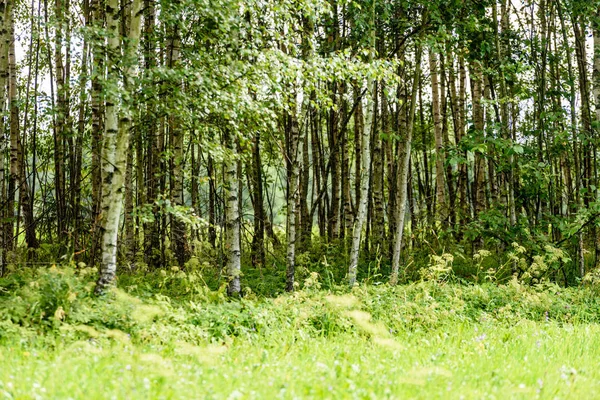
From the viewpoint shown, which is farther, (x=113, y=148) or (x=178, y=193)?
(x=178, y=193)

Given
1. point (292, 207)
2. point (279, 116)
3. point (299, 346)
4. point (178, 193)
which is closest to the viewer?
point (299, 346)

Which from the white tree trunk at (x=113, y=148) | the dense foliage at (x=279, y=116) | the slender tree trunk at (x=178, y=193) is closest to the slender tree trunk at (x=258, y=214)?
the dense foliage at (x=279, y=116)

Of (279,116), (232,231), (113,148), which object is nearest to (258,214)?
(279,116)

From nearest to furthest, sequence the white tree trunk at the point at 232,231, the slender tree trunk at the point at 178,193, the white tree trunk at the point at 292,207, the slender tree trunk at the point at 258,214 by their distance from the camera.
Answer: the white tree trunk at the point at 232,231
the white tree trunk at the point at 292,207
the slender tree trunk at the point at 178,193
the slender tree trunk at the point at 258,214

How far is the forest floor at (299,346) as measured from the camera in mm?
3928

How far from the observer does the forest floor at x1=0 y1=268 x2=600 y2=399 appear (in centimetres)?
393

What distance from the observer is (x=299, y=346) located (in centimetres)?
580

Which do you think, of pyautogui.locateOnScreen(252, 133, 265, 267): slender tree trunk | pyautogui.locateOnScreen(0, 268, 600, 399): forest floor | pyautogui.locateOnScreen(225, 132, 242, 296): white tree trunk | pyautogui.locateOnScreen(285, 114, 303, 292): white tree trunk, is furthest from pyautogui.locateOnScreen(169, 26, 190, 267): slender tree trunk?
pyautogui.locateOnScreen(0, 268, 600, 399): forest floor

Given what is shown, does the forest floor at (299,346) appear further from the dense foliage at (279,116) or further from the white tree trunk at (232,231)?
the dense foliage at (279,116)

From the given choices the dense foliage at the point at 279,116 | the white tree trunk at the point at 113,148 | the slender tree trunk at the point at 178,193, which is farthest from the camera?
the slender tree trunk at the point at 178,193

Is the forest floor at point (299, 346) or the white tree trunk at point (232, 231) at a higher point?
the white tree trunk at point (232, 231)

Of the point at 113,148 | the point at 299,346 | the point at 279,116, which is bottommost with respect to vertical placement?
the point at 299,346

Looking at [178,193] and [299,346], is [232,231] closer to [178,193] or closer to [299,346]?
[178,193]

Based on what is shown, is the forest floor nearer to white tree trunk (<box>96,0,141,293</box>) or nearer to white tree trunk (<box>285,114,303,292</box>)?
white tree trunk (<box>96,0,141,293</box>)
